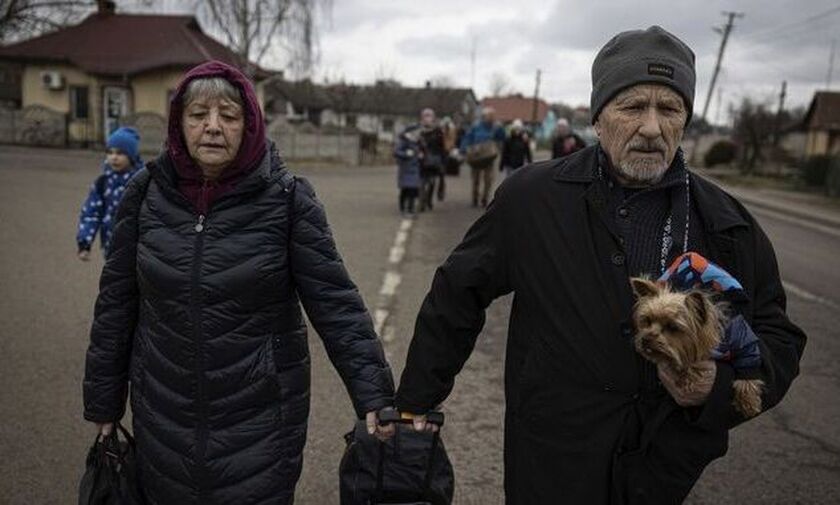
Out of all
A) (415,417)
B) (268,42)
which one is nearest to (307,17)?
(268,42)

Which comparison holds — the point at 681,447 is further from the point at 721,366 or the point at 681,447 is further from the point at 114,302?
the point at 114,302

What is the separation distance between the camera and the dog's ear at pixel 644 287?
183 cm

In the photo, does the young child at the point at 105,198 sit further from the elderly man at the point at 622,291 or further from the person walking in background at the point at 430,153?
the person walking in background at the point at 430,153

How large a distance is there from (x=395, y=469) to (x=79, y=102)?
1281 inches

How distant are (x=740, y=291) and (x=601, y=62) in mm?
799

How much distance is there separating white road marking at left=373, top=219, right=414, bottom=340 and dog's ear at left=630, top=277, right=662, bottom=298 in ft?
13.2

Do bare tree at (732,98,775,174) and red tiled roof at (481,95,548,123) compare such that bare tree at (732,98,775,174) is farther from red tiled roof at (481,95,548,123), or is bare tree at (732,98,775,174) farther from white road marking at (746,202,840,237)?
red tiled roof at (481,95,548,123)

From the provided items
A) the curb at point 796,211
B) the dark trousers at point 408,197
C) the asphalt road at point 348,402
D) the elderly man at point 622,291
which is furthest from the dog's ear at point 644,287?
the curb at point 796,211

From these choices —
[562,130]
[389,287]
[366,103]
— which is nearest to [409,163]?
[562,130]

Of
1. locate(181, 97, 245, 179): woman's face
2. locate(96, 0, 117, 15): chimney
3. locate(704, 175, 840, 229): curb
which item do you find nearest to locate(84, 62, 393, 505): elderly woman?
locate(181, 97, 245, 179): woman's face

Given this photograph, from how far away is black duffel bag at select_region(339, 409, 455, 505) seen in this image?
2408 mm

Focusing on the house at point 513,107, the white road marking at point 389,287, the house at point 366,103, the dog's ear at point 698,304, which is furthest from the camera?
the house at point 513,107

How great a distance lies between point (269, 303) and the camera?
248 cm

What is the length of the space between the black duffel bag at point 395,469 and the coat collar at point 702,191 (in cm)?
94
